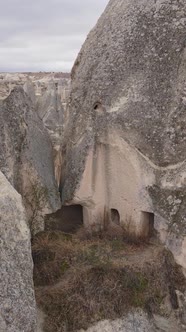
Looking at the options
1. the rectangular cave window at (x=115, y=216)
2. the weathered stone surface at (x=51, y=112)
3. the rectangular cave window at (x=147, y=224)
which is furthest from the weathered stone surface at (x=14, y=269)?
the weathered stone surface at (x=51, y=112)

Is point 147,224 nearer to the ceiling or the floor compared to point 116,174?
nearer to the floor

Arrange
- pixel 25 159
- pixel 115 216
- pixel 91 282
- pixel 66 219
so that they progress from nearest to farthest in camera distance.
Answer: pixel 91 282, pixel 25 159, pixel 115 216, pixel 66 219

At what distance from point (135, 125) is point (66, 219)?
1.83m

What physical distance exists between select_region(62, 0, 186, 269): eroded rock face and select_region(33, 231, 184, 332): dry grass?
48 cm

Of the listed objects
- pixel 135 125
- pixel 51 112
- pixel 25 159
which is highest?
pixel 135 125

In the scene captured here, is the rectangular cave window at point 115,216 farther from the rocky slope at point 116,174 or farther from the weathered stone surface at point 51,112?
the weathered stone surface at point 51,112

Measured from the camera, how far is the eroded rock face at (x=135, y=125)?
6320 millimetres

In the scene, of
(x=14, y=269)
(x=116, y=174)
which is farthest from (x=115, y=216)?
(x=14, y=269)

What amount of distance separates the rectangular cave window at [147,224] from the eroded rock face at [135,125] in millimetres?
14

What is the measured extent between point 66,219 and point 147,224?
126 cm

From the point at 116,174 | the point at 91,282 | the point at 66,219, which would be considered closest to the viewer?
the point at 91,282

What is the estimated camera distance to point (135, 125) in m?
6.44

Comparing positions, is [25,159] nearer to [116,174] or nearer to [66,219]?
[116,174]

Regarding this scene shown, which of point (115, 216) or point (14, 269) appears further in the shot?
point (115, 216)
